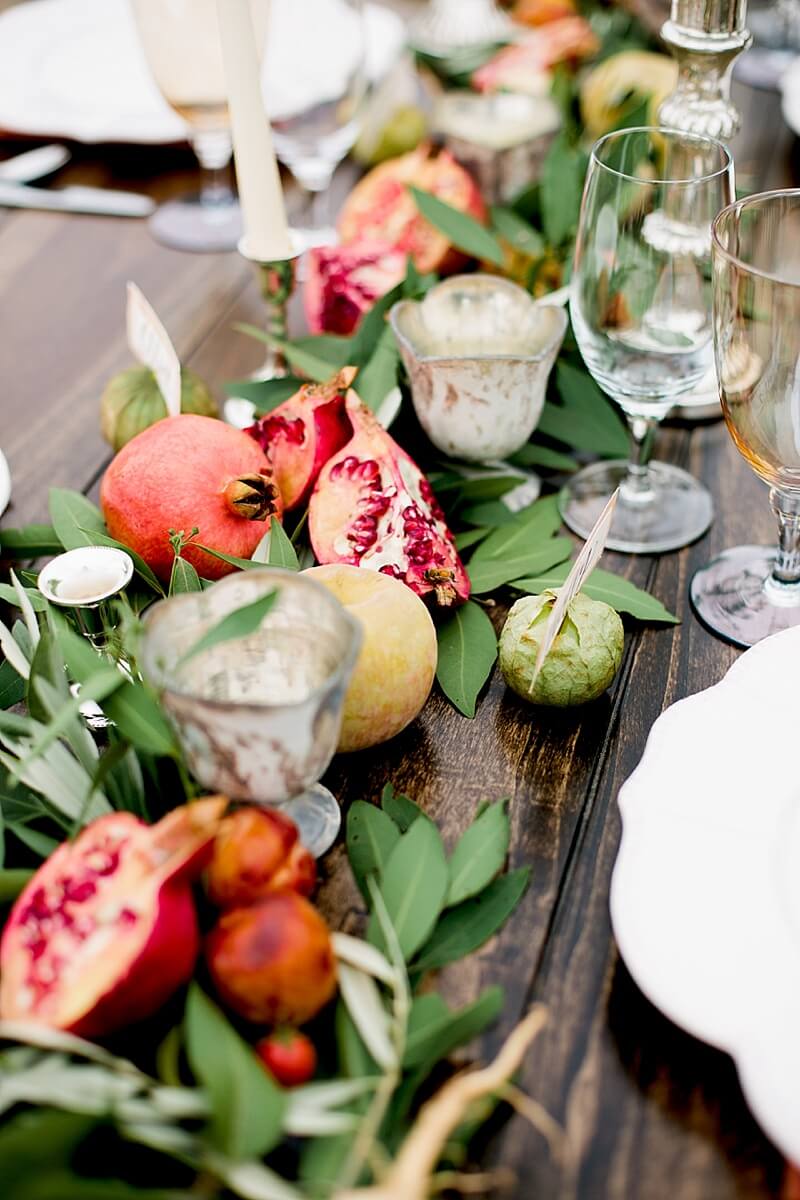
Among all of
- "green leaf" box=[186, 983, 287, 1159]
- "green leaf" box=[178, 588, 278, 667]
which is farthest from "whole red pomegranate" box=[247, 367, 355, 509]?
"green leaf" box=[186, 983, 287, 1159]

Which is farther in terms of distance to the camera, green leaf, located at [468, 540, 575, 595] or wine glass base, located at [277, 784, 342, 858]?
green leaf, located at [468, 540, 575, 595]

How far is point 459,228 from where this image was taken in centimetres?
89

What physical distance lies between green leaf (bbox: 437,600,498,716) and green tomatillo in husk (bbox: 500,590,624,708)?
0.02 m

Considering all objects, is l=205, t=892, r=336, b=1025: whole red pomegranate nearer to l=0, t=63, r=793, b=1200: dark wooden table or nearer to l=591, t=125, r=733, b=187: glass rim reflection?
l=0, t=63, r=793, b=1200: dark wooden table

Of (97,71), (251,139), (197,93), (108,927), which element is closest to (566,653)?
(108,927)

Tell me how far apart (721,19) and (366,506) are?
452 mm

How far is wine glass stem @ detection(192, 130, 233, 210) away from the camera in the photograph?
1.09 metres

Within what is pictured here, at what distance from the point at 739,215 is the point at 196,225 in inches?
27.0

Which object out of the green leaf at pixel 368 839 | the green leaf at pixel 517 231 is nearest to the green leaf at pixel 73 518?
the green leaf at pixel 368 839

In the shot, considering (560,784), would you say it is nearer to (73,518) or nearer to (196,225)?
(73,518)

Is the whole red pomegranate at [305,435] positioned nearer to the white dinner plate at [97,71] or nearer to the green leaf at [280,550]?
the green leaf at [280,550]

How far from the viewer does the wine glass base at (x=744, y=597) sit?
646mm

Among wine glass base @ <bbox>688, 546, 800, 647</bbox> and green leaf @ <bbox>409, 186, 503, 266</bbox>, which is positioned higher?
green leaf @ <bbox>409, 186, 503, 266</bbox>

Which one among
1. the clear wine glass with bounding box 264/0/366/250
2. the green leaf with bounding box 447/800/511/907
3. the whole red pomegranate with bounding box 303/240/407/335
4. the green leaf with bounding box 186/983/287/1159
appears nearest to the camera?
the green leaf with bounding box 186/983/287/1159
